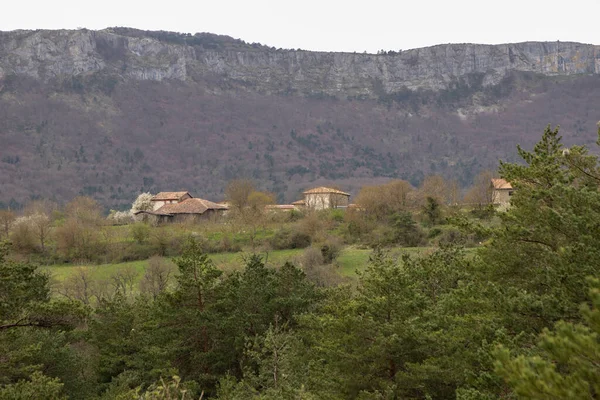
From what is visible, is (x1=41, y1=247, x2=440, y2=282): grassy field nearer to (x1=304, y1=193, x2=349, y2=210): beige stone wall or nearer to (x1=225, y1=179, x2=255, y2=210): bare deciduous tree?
(x1=225, y1=179, x2=255, y2=210): bare deciduous tree

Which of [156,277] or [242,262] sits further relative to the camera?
[242,262]

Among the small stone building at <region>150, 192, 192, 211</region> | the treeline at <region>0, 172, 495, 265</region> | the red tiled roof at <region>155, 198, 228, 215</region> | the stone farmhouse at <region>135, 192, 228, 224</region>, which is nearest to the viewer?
the treeline at <region>0, 172, 495, 265</region>

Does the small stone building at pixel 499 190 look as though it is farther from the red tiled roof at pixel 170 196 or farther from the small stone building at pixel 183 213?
the red tiled roof at pixel 170 196

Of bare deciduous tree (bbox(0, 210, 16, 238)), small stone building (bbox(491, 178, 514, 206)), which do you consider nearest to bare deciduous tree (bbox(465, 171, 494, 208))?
small stone building (bbox(491, 178, 514, 206))

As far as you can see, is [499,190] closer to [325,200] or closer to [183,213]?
[325,200]

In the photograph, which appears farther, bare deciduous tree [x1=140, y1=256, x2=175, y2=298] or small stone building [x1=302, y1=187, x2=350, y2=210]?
small stone building [x1=302, y1=187, x2=350, y2=210]

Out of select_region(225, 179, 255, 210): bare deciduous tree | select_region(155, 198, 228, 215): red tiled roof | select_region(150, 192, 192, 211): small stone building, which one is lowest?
select_region(150, 192, 192, 211): small stone building

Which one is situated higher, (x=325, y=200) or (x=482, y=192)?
(x=482, y=192)

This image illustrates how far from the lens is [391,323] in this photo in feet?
47.0

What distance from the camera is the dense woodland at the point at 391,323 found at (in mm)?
9297

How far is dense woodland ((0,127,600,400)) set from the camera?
9.30 metres

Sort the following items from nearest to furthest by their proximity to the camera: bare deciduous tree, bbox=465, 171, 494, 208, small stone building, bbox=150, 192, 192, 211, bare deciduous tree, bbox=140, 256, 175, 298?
bare deciduous tree, bbox=140, 256, 175, 298 → bare deciduous tree, bbox=465, 171, 494, 208 → small stone building, bbox=150, 192, 192, 211

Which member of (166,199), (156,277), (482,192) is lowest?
(166,199)

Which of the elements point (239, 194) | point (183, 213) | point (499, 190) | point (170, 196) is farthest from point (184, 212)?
point (499, 190)
